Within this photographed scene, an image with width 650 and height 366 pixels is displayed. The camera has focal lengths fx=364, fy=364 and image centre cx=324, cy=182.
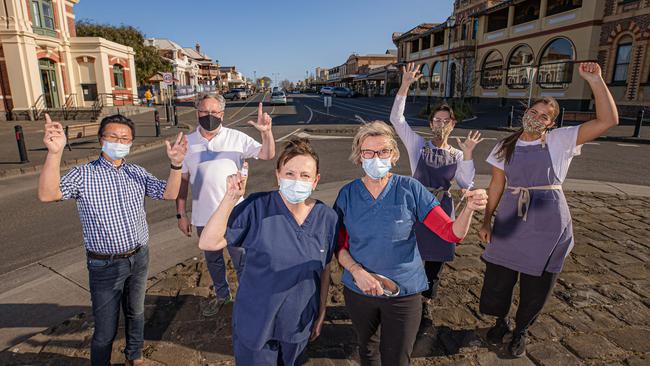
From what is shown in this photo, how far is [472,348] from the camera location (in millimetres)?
3074

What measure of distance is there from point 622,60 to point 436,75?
23.1 meters

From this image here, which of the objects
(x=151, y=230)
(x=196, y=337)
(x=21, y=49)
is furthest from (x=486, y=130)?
(x=21, y=49)

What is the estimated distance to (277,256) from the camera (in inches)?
76.0

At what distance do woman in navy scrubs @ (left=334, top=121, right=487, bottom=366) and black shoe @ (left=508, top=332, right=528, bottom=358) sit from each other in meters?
1.31

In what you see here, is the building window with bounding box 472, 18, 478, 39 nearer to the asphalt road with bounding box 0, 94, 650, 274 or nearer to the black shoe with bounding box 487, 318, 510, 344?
the asphalt road with bounding box 0, 94, 650, 274

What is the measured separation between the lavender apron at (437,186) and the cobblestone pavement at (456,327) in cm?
72

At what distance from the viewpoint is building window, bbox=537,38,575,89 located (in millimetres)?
25469

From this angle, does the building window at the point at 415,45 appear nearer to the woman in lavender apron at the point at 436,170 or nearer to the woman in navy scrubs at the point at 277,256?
the woman in lavender apron at the point at 436,170

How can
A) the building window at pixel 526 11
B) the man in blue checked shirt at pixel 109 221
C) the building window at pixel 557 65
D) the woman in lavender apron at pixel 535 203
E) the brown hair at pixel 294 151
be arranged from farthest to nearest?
the building window at pixel 526 11
the building window at pixel 557 65
the woman in lavender apron at pixel 535 203
the man in blue checked shirt at pixel 109 221
the brown hair at pixel 294 151

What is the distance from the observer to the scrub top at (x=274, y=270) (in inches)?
75.9

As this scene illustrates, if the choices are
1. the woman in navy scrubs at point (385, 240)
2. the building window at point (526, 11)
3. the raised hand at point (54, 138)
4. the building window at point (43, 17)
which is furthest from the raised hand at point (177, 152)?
the building window at point (526, 11)

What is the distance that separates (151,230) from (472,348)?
191 inches

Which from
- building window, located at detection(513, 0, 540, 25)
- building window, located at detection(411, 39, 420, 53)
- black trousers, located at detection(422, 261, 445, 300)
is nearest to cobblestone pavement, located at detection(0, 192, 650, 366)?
black trousers, located at detection(422, 261, 445, 300)

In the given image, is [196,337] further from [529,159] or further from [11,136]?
[11,136]
